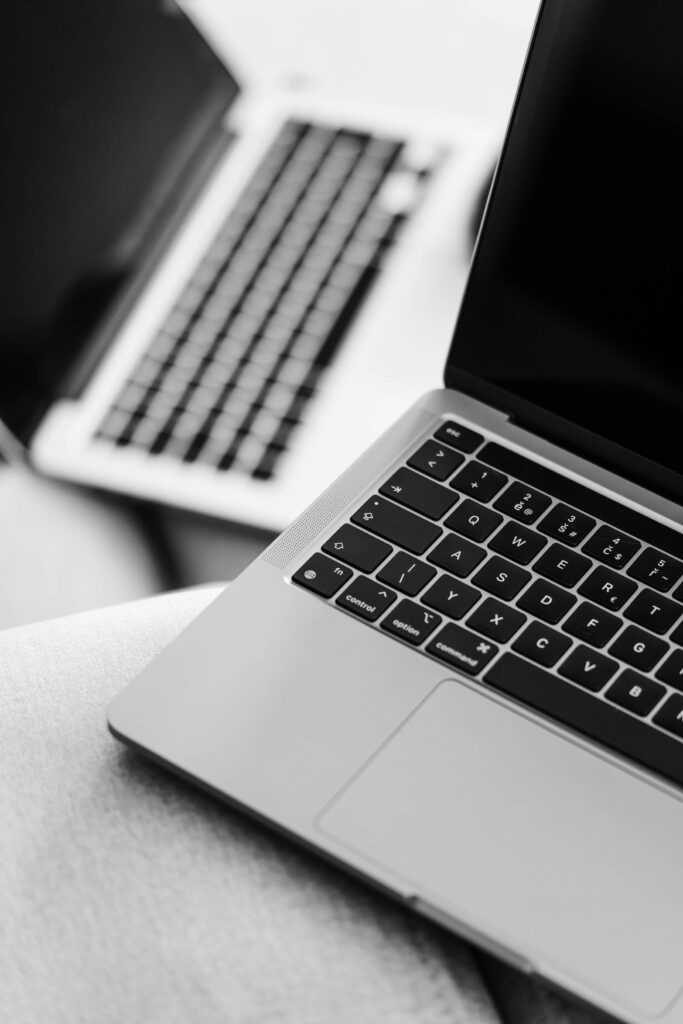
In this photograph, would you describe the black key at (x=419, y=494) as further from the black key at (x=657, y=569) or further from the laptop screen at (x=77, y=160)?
the laptop screen at (x=77, y=160)

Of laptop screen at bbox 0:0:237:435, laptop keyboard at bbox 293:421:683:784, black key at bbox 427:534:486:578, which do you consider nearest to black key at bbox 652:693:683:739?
laptop keyboard at bbox 293:421:683:784

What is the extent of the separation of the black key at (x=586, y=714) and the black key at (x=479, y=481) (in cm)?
9

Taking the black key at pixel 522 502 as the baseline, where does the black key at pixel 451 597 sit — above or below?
below

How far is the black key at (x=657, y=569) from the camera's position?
0.52 meters

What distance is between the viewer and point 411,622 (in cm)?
50

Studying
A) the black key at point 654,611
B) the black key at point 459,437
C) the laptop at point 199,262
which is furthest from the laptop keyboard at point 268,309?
the black key at point 654,611

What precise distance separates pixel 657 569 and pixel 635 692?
67mm

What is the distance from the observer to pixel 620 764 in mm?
465

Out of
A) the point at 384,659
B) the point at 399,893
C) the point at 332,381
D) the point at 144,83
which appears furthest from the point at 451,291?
the point at 399,893

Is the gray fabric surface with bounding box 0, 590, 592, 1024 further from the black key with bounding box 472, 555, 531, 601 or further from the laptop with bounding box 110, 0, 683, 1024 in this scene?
the black key with bounding box 472, 555, 531, 601

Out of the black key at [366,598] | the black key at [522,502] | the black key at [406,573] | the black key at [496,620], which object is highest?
the black key at [522,502]

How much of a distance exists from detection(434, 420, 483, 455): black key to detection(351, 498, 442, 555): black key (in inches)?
1.9

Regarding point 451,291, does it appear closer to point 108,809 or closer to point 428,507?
point 428,507

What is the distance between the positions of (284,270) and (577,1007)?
1.68 feet
